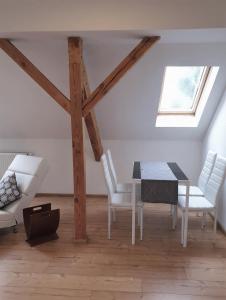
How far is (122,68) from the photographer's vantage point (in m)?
2.70

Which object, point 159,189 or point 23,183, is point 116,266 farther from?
point 23,183

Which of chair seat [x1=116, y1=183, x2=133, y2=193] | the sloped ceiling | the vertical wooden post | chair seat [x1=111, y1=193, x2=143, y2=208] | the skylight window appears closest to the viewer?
the vertical wooden post

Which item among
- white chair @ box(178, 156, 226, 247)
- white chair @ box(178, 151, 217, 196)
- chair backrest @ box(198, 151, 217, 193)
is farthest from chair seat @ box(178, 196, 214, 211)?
chair backrest @ box(198, 151, 217, 193)

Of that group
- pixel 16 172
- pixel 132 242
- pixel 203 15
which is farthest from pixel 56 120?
pixel 203 15

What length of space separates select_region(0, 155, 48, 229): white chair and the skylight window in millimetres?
1860

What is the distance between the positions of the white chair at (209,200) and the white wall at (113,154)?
1.26 metres

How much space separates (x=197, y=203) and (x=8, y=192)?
212cm

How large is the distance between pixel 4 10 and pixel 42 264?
2369 mm

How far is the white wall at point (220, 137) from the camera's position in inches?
131

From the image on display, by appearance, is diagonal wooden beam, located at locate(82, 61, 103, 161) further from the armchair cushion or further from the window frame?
the armchair cushion

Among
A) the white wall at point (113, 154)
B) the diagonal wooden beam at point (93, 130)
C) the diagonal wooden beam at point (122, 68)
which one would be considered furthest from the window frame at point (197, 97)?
the diagonal wooden beam at point (93, 130)

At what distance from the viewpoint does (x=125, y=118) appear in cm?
396

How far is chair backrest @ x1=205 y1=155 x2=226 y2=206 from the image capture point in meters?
2.90

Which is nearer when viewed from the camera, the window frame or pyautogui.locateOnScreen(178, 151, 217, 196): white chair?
pyautogui.locateOnScreen(178, 151, 217, 196): white chair
